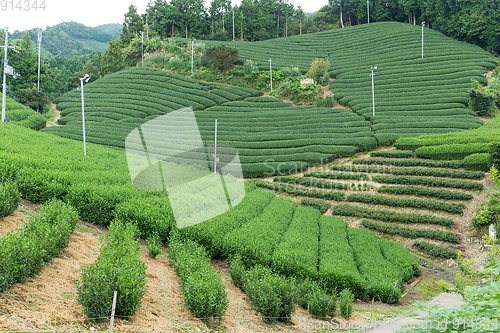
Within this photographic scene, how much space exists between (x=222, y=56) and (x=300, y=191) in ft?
115

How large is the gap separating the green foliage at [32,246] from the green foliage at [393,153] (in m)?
22.5

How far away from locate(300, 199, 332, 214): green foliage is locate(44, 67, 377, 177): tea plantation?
4.58 metres

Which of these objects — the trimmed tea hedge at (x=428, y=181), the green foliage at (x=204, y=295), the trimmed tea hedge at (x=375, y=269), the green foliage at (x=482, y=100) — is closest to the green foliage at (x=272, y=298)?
the green foliage at (x=204, y=295)

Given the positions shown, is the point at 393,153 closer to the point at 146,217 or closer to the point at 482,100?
the point at 482,100

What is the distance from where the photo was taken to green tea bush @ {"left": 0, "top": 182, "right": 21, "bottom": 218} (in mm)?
9352

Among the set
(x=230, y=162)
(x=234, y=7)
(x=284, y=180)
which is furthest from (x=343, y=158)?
(x=234, y=7)

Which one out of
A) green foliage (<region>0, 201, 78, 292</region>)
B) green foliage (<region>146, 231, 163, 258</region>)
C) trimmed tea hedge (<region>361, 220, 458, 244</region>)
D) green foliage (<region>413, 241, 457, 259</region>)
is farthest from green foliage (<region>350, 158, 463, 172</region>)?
green foliage (<region>0, 201, 78, 292</region>)

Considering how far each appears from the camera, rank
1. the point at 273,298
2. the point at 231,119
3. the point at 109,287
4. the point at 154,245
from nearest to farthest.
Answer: the point at 109,287 → the point at 273,298 → the point at 154,245 → the point at 231,119

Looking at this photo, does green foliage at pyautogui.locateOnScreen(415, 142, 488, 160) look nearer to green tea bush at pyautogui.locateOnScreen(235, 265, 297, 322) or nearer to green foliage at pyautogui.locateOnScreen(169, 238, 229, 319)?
green tea bush at pyautogui.locateOnScreen(235, 265, 297, 322)

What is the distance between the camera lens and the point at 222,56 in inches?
2041

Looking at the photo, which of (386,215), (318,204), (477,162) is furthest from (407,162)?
(318,204)

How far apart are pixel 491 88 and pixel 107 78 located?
4925cm

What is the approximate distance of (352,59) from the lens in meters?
54.6

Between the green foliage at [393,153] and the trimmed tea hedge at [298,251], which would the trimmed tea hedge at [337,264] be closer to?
the trimmed tea hedge at [298,251]
